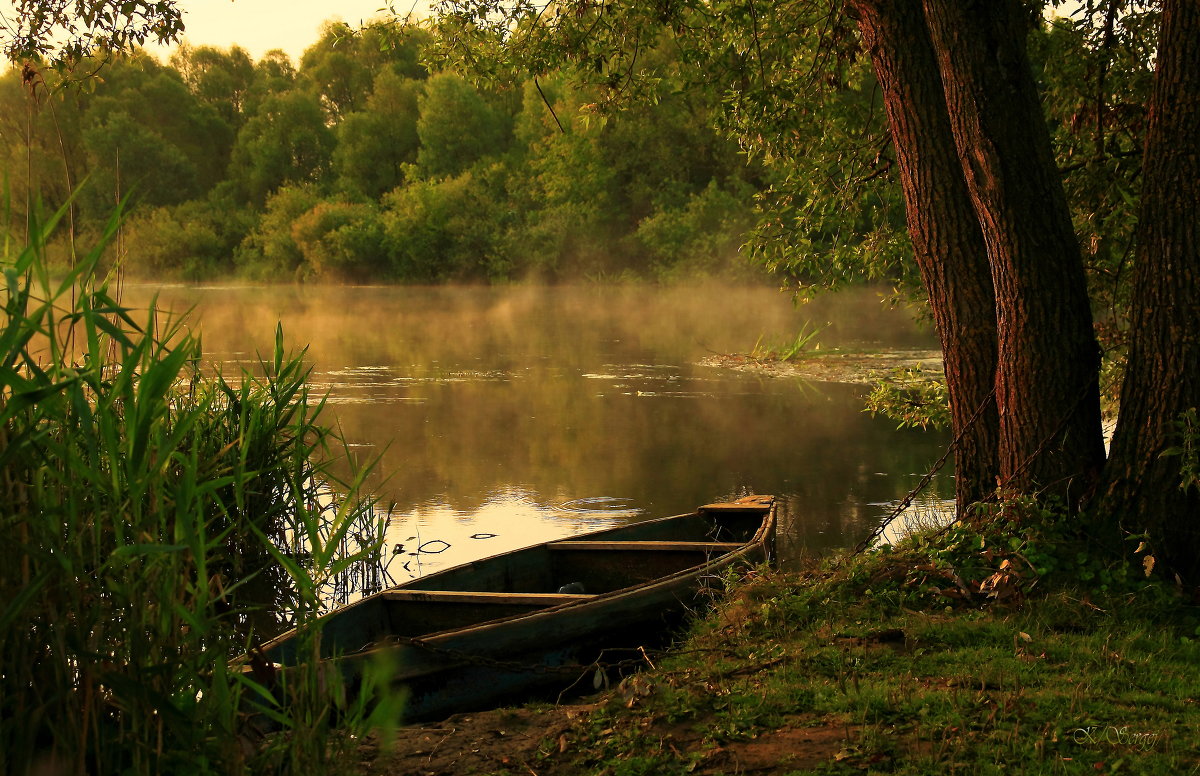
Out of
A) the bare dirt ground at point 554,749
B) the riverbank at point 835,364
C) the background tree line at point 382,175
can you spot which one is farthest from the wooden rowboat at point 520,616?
the background tree line at point 382,175

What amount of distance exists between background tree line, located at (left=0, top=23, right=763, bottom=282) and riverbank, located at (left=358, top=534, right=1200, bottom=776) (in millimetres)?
34495

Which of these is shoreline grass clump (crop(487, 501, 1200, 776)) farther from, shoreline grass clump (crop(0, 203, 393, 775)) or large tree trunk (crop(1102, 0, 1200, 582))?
shoreline grass clump (crop(0, 203, 393, 775))

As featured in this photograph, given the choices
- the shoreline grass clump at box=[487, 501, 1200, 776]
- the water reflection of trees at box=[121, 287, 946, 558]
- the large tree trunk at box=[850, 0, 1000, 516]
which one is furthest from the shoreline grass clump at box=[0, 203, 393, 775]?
the large tree trunk at box=[850, 0, 1000, 516]

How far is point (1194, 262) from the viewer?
5.29m

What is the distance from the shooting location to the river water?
32.3ft

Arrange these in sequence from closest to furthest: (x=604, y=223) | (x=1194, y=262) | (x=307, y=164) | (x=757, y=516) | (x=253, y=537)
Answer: (x=1194, y=262), (x=253, y=537), (x=757, y=516), (x=604, y=223), (x=307, y=164)

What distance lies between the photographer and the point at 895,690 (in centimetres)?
425

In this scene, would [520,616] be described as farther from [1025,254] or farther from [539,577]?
[1025,254]

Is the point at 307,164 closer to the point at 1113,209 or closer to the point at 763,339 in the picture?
the point at 763,339

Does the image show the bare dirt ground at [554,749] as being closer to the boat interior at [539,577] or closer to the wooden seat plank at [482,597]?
the boat interior at [539,577]

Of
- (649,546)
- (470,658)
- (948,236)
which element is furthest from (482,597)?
(948,236)

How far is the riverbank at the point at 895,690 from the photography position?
3738mm

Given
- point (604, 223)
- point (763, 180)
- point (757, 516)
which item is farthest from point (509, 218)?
point (757, 516)

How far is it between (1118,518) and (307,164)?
56.9 m
